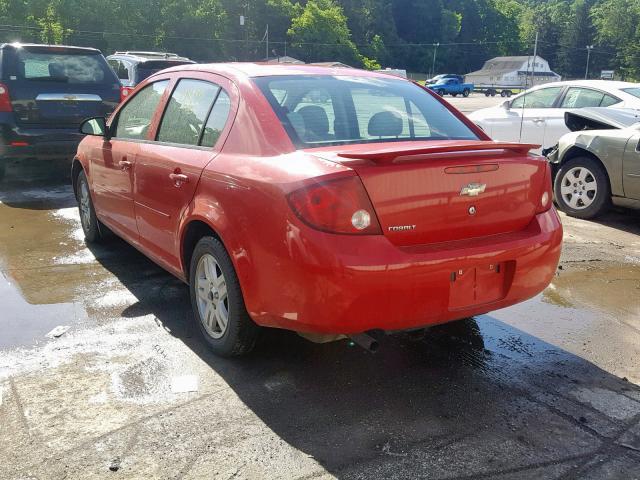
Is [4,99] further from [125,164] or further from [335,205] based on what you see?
[335,205]

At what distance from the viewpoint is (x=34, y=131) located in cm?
798

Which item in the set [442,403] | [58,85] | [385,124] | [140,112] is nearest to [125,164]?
[140,112]

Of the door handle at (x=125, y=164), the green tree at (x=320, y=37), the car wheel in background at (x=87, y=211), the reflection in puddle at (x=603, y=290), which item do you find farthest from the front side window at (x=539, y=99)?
the green tree at (x=320, y=37)

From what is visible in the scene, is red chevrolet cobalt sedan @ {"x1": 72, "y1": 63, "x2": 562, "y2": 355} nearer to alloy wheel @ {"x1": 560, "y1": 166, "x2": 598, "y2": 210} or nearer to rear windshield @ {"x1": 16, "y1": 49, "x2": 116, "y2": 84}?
alloy wheel @ {"x1": 560, "y1": 166, "x2": 598, "y2": 210}

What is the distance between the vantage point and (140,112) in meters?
4.50

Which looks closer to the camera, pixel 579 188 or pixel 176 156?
pixel 176 156

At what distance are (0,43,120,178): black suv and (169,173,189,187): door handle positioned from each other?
204 inches

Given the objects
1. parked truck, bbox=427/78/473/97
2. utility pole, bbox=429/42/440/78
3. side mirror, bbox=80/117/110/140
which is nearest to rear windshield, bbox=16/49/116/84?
side mirror, bbox=80/117/110/140

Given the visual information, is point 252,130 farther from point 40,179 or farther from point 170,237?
point 40,179

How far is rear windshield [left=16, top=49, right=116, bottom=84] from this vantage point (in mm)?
8094

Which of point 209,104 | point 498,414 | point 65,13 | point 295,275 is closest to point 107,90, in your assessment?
point 209,104

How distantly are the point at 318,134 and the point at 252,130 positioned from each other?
1.13 ft

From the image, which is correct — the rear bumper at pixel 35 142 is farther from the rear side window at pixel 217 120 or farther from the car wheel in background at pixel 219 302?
the car wheel in background at pixel 219 302

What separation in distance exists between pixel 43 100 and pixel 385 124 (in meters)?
6.16
